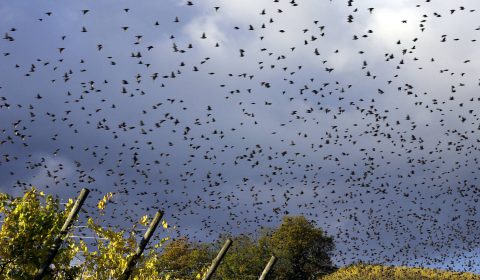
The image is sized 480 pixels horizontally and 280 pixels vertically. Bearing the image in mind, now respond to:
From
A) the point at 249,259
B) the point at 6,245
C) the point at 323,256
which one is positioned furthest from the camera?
the point at 323,256

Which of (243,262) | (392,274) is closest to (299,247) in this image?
(243,262)

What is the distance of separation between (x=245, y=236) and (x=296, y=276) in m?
10.7

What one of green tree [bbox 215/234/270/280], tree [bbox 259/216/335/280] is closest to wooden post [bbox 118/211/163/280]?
green tree [bbox 215/234/270/280]

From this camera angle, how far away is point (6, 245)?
1534cm

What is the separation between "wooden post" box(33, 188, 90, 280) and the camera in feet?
50.8

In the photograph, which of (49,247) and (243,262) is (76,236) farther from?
(243,262)

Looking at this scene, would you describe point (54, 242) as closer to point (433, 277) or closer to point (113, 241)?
point (113, 241)

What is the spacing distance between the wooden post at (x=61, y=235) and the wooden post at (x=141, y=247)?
2.03 m

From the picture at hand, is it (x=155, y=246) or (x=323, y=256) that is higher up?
(x=323, y=256)

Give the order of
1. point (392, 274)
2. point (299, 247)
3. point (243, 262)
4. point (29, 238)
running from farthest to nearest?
point (299, 247) → point (243, 262) → point (392, 274) → point (29, 238)

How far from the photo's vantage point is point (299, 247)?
89.8m

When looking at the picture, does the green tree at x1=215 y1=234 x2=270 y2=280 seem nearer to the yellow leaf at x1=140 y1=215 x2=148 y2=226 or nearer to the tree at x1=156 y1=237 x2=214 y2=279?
the tree at x1=156 y1=237 x2=214 y2=279

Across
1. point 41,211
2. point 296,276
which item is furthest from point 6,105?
point 296,276

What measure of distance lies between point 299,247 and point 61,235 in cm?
7636
